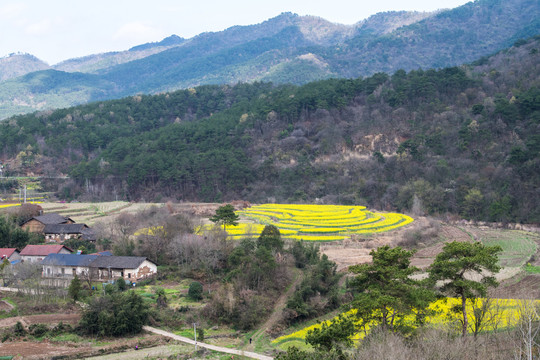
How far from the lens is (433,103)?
68.2 m

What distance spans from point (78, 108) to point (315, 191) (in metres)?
56.5

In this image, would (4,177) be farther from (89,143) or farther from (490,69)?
(490,69)

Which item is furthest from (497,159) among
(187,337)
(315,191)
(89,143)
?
(89,143)

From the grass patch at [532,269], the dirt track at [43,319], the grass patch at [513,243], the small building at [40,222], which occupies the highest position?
the small building at [40,222]

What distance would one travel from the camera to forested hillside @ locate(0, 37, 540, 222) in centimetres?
5509

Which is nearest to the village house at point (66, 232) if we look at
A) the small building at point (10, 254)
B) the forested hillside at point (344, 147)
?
the small building at point (10, 254)

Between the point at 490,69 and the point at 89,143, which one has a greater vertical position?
the point at 490,69

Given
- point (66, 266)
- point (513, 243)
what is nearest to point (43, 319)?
point (66, 266)

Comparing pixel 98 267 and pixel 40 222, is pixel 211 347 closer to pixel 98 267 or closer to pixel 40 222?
pixel 98 267

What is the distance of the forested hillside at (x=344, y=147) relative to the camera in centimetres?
5509

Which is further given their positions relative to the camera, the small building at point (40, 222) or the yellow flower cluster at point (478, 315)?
the small building at point (40, 222)

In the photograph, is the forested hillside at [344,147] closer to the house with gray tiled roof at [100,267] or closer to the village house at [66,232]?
the village house at [66,232]

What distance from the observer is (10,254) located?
35281 millimetres

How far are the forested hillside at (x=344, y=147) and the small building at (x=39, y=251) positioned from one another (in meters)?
31.5
